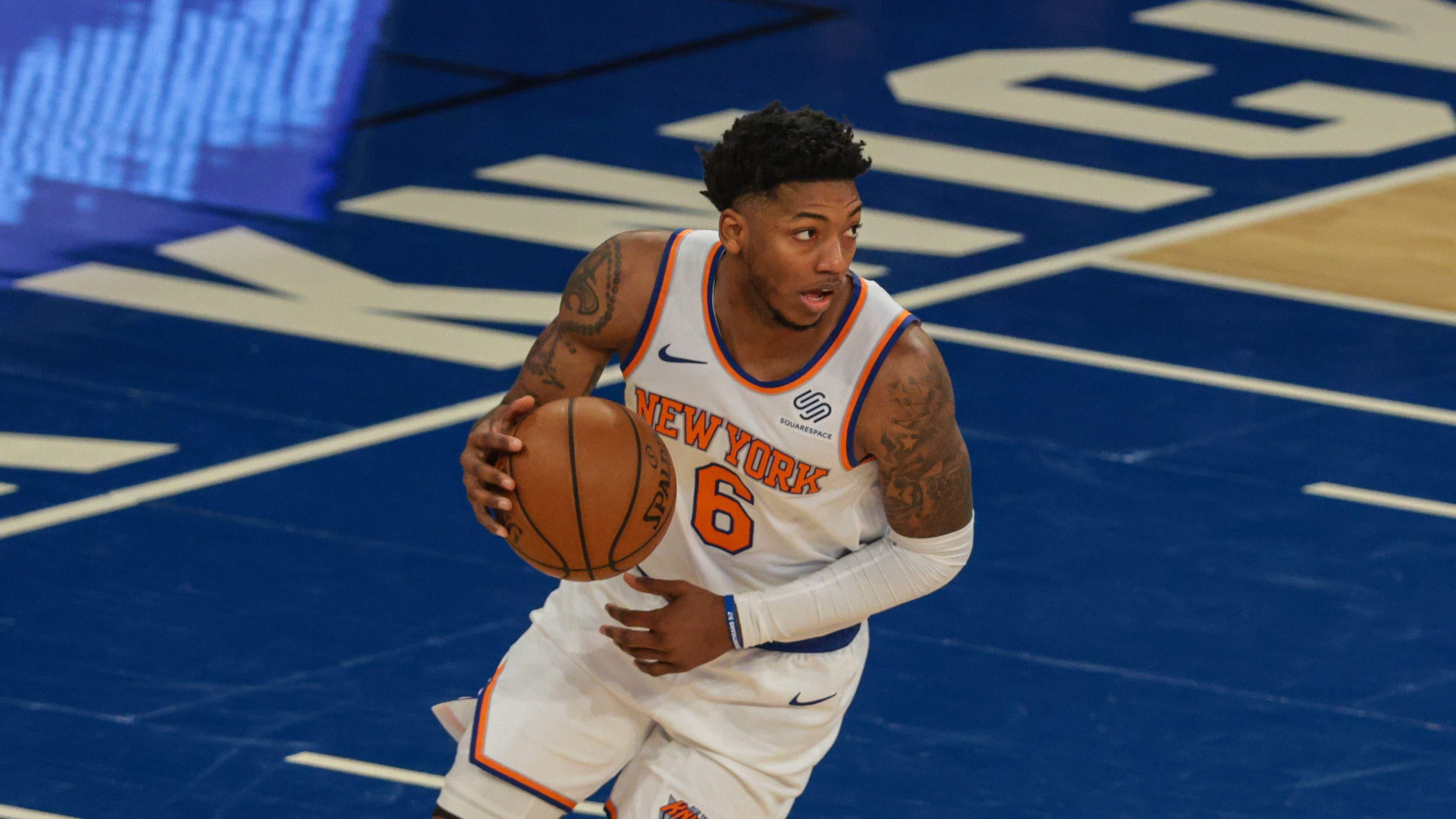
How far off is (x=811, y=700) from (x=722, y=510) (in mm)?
496

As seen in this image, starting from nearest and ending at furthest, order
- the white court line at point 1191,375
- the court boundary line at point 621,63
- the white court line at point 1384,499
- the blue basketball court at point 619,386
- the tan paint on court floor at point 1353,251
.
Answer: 1. the blue basketball court at point 619,386
2. the white court line at point 1384,499
3. the white court line at point 1191,375
4. the tan paint on court floor at point 1353,251
5. the court boundary line at point 621,63

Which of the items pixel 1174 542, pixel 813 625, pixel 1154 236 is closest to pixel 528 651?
pixel 813 625

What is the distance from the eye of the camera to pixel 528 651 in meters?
5.58

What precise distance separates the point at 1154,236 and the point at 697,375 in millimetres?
6894

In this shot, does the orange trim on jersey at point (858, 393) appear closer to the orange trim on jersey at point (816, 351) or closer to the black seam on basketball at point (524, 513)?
the orange trim on jersey at point (816, 351)

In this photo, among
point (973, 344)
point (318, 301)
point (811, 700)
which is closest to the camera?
point (811, 700)

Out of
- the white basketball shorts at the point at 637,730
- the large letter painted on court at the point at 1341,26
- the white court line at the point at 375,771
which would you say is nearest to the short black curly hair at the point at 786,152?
the white basketball shorts at the point at 637,730

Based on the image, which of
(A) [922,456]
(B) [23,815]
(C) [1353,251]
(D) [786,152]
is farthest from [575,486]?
(C) [1353,251]

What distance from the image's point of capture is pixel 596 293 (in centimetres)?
534

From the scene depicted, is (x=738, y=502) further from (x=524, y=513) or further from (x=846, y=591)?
(x=524, y=513)

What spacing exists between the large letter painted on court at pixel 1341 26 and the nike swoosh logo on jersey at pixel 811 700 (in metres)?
10.2

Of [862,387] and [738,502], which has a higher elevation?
[862,387]

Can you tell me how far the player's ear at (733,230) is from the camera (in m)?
5.11

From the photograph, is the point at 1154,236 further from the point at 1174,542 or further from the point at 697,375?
the point at 697,375
